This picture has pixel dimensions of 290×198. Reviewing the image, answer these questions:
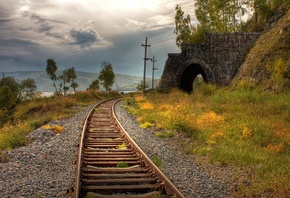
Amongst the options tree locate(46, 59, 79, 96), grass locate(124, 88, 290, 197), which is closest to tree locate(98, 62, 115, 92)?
tree locate(46, 59, 79, 96)

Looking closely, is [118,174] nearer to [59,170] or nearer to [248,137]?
[59,170]

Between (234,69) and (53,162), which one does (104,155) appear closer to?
(53,162)

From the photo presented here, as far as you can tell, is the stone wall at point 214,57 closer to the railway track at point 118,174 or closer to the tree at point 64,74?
the railway track at point 118,174

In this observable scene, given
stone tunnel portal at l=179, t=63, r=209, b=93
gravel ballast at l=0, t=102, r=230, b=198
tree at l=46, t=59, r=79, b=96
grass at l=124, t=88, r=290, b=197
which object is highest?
tree at l=46, t=59, r=79, b=96

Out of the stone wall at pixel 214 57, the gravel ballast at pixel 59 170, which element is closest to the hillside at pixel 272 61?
the stone wall at pixel 214 57

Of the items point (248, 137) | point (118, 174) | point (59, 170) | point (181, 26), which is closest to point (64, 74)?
point (181, 26)

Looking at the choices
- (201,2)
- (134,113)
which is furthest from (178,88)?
(201,2)

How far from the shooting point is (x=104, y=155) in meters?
8.04

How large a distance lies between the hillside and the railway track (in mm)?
14623

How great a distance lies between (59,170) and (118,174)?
1.61m

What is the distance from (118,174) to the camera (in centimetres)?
631

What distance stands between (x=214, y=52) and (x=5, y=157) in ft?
92.9

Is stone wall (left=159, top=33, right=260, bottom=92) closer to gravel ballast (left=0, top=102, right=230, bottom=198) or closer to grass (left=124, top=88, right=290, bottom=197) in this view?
grass (left=124, top=88, right=290, bottom=197)

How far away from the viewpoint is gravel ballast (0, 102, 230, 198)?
222 inches
